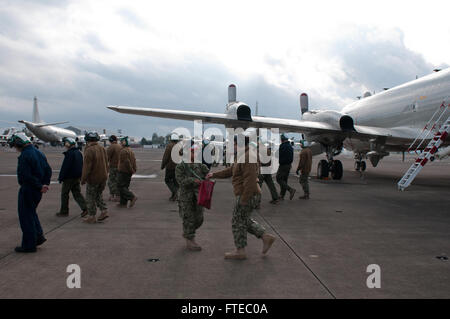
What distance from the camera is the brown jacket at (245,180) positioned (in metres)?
4.82

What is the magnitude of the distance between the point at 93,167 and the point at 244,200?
336 centimetres

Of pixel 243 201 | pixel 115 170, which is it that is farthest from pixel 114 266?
pixel 115 170

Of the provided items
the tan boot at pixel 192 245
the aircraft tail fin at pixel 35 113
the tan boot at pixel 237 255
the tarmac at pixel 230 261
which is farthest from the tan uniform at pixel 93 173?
the aircraft tail fin at pixel 35 113

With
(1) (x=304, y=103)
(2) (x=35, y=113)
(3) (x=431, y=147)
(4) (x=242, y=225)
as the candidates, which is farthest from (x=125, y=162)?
(2) (x=35, y=113)

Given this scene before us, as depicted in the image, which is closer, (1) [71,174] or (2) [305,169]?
(1) [71,174]

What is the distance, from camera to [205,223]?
7074 mm

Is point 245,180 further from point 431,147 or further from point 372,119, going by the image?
point 372,119

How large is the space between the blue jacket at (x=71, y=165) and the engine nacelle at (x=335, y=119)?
1010 cm

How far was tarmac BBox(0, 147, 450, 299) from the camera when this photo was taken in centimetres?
378

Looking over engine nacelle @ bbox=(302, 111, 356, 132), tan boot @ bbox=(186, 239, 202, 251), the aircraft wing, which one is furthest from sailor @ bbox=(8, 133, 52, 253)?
engine nacelle @ bbox=(302, 111, 356, 132)

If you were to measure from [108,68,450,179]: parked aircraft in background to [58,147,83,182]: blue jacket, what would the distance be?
711cm

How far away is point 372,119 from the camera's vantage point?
53.1 ft
